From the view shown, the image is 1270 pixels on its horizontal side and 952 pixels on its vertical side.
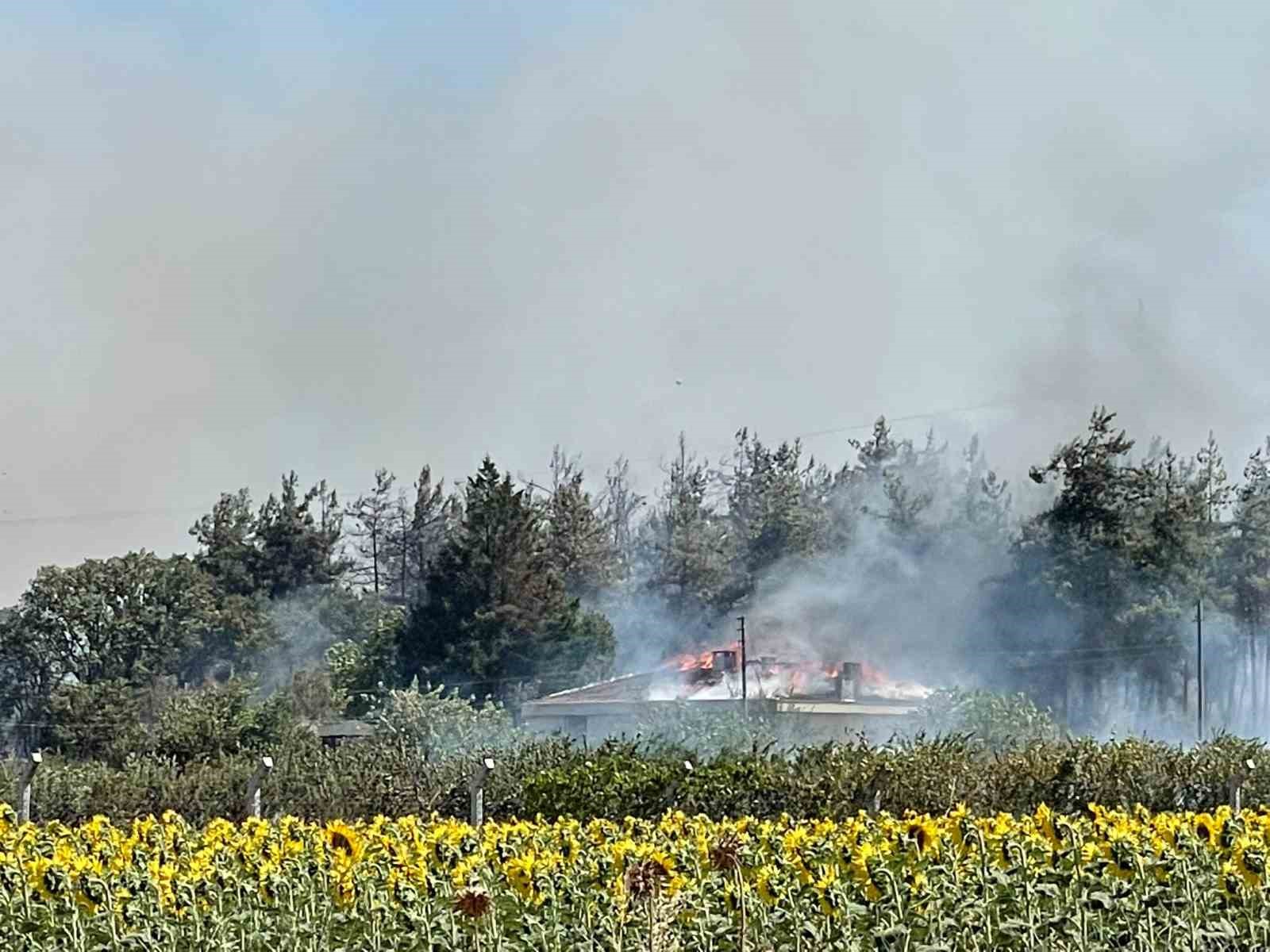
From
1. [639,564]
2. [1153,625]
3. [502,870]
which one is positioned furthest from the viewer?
[639,564]

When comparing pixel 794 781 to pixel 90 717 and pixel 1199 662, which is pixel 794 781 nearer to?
pixel 1199 662

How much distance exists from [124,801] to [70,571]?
48.6m

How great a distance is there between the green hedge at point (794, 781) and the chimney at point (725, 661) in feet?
121

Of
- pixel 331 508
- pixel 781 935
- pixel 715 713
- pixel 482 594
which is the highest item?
pixel 331 508

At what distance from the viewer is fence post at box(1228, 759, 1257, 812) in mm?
16594

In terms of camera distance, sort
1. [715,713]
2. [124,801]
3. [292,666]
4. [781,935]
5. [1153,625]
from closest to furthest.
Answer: [781,935], [124,801], [715,713], [1153,625], [292,666]

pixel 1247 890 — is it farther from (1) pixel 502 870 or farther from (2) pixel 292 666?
(2) pixel 292 666

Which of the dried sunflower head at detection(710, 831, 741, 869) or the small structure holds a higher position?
the small structure

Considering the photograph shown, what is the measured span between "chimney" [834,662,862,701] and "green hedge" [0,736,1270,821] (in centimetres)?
3136

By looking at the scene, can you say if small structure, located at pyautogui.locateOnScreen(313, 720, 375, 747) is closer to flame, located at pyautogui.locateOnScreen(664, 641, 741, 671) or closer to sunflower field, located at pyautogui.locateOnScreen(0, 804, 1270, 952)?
flame, located at pyautogui.locateOnScreen(664, 641, 741, 671)

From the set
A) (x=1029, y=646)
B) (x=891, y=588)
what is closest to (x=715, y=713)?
(x=1029, y=646)

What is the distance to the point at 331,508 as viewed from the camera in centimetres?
8256

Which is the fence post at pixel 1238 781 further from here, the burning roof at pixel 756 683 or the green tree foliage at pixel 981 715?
the burning roof at pixel 756 683

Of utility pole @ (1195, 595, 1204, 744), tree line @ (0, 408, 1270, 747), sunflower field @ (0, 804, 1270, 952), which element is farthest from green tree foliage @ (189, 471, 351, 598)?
sunflower field @ (0, 804, 1270, 952)
